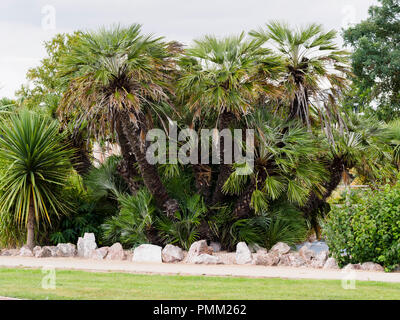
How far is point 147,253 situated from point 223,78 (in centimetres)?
424

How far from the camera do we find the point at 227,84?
13633 millimetres

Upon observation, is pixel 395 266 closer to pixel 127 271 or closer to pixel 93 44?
pixel 127 271

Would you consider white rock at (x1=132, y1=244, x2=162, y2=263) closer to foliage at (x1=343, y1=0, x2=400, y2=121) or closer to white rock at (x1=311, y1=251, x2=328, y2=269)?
white rock at (x1=311, y1=251, x2=328, y2=269)

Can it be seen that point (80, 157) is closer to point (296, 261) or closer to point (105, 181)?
point (105, 181)

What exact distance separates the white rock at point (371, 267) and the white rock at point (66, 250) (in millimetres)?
6661

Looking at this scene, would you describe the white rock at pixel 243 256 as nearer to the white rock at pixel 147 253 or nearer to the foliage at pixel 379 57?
the white rock at pixel 147 253

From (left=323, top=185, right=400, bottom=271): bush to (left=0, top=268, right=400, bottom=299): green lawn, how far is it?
2077 mm

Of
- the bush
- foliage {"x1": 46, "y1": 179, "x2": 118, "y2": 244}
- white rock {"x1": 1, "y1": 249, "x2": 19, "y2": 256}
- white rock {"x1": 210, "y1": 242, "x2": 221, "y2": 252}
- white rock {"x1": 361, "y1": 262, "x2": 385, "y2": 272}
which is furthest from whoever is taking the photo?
foliage {"x1": 46, "y1": 179, "x2": 118, "y2": 244}

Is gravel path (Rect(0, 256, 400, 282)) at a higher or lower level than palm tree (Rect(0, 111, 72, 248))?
lower

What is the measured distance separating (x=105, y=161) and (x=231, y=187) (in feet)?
12.9

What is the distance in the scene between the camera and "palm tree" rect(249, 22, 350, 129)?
14266 millimetres

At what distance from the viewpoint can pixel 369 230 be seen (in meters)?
11.2

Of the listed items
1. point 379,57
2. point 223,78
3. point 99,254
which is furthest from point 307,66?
point 379,57

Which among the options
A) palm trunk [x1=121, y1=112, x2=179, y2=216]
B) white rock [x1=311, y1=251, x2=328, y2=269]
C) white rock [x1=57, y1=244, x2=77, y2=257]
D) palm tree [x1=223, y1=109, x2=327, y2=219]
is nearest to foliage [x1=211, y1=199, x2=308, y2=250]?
palm tree [x1=223, y1=109, x2=327, y2=219]
